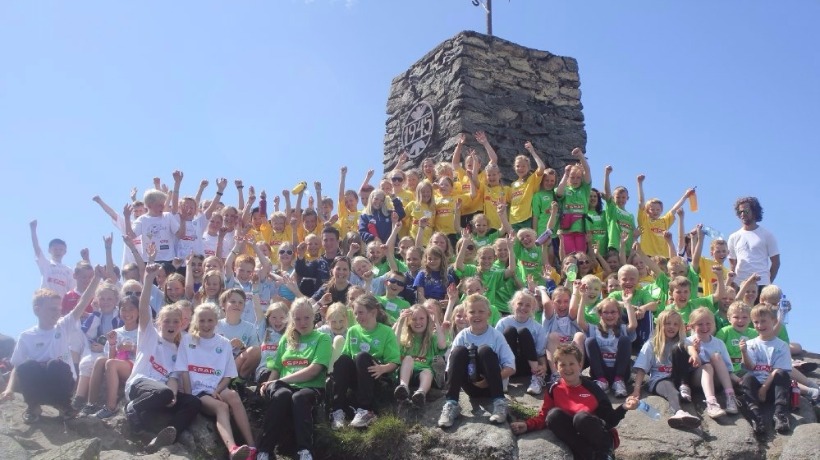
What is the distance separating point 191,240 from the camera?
9.12 metres

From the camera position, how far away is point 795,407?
6.29 metres

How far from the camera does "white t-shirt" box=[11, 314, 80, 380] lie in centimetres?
626

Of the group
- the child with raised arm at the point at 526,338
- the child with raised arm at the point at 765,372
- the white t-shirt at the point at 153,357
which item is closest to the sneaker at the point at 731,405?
the child with raised arm at the point at 765,372

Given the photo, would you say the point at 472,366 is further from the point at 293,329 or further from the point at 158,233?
the point at 158,233

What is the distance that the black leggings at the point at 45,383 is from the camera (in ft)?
19.5

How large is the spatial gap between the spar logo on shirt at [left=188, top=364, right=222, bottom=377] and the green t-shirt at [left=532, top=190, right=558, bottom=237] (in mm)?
5310

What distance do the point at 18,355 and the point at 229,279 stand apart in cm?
244

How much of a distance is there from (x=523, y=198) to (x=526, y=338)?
13.2ft

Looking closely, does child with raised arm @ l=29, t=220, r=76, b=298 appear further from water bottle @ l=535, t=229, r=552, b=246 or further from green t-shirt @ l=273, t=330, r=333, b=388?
water bottle @ l=535, t=229, r=552, b=246

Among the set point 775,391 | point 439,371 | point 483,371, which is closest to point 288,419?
point 439,371

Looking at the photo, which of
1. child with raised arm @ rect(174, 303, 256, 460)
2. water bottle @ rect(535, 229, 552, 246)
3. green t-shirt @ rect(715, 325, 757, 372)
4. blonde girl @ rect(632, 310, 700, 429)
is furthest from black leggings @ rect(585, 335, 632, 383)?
child with raised arm @ rect(174, 303, 256, 460)

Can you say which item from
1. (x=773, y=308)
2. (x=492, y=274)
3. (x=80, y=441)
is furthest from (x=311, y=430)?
(x=773, y=308)

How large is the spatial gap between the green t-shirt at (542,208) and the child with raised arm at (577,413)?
4275 millimetres

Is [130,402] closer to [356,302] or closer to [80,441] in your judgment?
[80,441]
